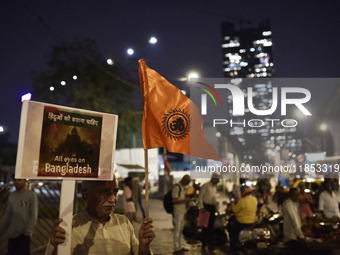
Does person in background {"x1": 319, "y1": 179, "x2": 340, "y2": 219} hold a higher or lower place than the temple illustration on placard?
lower

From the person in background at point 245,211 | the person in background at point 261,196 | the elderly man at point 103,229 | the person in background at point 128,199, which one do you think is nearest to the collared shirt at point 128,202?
the person in background at point 128,199

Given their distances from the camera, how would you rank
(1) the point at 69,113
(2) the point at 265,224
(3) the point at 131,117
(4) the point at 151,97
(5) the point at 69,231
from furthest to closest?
(3) the point at 131,117
(2) the point at 265,224
(4) the point at 151,97
(1) the point at 69,113
(5) the point at 69,231

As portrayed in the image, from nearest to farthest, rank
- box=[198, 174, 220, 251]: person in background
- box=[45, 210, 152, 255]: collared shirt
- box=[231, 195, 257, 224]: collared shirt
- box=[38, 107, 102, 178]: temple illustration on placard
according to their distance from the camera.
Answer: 1. box=[38, 107, 102, 178]: temple illustration on placard
2. box=[45, 210, 152, 255]: collared shirt
3. box=[231, 195, 257, 224]: collared shirt
4. box=[198, 174, 220, 251]: person in background

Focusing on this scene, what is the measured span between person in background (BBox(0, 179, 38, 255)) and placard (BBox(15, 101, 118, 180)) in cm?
365

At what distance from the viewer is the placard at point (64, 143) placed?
2.57 meters

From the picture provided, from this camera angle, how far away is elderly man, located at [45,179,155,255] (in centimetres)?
286

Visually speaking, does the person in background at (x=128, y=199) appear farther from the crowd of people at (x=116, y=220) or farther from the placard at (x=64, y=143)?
the placard at (x=64, y=143)

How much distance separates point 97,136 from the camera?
2.99 metres

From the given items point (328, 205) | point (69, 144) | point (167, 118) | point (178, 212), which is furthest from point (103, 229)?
point (328, 205)

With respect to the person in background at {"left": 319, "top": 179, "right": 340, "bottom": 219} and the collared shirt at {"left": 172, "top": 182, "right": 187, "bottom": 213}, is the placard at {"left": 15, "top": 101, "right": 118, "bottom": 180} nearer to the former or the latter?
the collared shirt at {"left": 172, "top": 182, "right": 187, "bottom": 213}

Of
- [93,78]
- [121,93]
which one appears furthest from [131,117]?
[93,78]

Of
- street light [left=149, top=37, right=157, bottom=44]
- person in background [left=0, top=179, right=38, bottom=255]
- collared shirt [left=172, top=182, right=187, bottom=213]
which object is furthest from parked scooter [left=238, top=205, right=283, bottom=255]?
street light [left=149, top=37, right=157, bottom=44]

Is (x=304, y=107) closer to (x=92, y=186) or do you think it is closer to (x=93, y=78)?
(x=92, y=186)

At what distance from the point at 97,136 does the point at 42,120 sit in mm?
503
